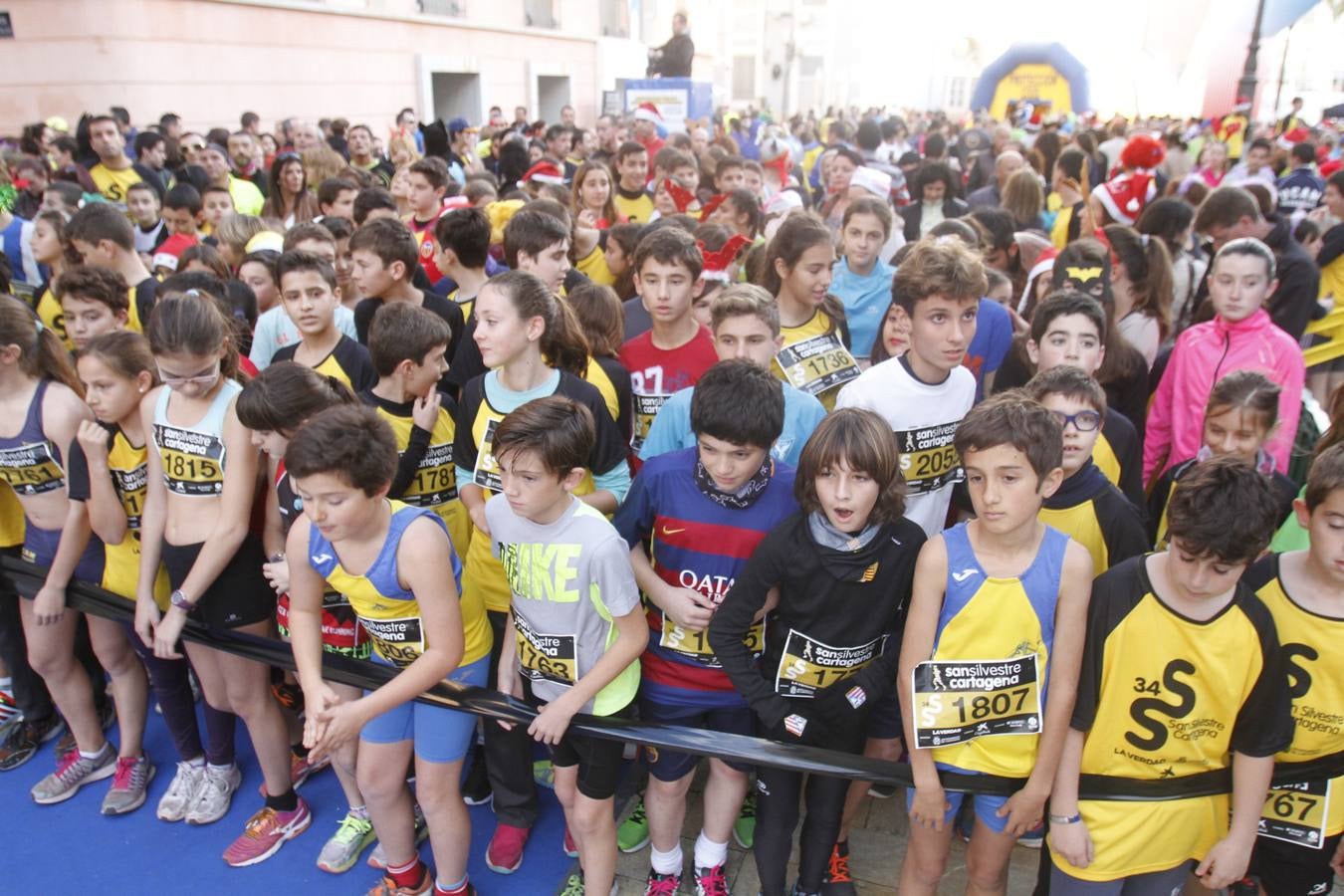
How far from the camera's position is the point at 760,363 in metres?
2.84

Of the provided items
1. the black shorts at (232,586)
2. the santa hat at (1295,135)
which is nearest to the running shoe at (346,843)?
the black shorts at (232,586)

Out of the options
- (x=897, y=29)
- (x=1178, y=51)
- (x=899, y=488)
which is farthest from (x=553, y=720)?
(x=897, y=29)

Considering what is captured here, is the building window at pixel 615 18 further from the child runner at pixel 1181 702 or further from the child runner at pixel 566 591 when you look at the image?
the child runner at pixel 1181 702

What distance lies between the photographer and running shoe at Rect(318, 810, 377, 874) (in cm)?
300

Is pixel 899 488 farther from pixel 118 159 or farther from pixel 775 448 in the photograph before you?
pixel 118 159

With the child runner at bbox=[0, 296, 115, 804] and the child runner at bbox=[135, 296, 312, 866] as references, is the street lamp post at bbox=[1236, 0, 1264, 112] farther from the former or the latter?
the child runner at bbox=[0, 296, 115, 804]

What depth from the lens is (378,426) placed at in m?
2.35

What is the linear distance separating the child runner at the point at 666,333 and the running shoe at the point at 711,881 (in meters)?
1.56

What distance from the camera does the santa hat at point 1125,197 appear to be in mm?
6262

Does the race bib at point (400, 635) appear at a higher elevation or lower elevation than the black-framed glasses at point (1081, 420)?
lower

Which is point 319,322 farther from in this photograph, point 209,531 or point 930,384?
point 930,384

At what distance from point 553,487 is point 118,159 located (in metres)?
7.41

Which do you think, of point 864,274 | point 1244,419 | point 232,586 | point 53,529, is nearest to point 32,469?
point 53,529

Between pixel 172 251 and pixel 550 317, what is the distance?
3797mm
